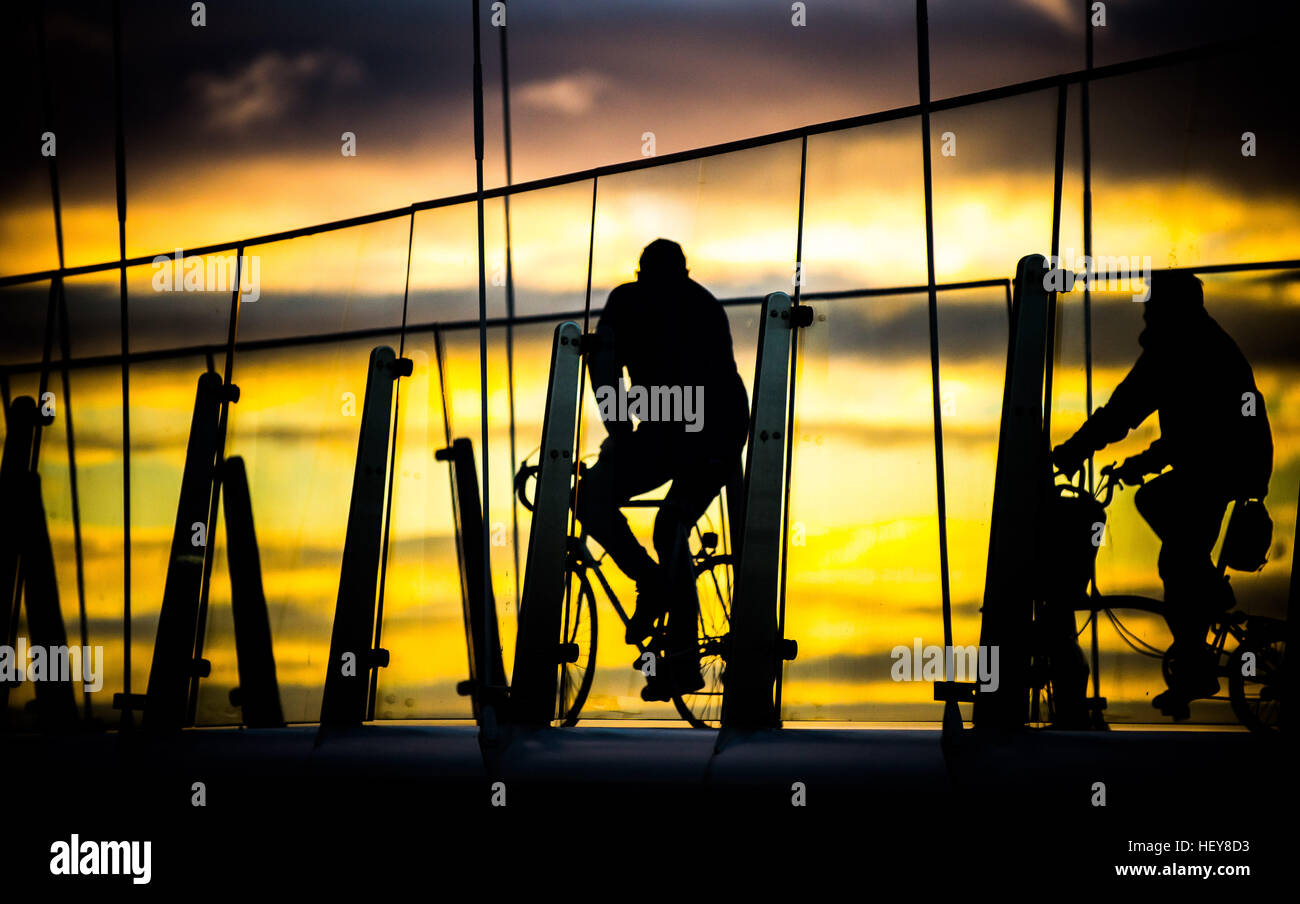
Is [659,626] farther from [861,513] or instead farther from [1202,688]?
[1202,688]

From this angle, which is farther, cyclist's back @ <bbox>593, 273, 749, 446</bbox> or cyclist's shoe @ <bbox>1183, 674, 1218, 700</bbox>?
cyclist's back @ <bbox>593, 273, 749, 446</bbox>

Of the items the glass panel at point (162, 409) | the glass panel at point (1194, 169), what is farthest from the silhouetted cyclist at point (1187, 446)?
the glass panel at point (162, 409)

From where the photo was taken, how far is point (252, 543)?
5.82 m

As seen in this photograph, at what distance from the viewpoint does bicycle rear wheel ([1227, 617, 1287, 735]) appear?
315 cm

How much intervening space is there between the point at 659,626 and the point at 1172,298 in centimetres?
208

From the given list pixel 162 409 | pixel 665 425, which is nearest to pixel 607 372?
pixel 665 425

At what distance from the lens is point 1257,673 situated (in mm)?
3145

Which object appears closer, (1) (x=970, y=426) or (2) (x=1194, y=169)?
(2) (x=1194, y=169)

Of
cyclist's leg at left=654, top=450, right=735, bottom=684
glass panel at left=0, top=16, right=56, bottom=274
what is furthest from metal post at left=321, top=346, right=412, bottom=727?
glass panel at left=0, top=16, right=56, bottom=274

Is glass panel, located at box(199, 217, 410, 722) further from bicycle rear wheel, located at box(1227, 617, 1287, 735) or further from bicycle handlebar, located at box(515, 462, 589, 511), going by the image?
bicycle rear wheel, located at box(1227, 617, 1287, 735)

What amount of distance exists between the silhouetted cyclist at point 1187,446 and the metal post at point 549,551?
1.57 metres

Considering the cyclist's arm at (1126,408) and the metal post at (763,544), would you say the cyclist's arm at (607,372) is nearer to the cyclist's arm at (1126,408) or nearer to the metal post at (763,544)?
the metal post at (763,544)

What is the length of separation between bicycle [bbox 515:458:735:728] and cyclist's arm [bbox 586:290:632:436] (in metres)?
0.20
